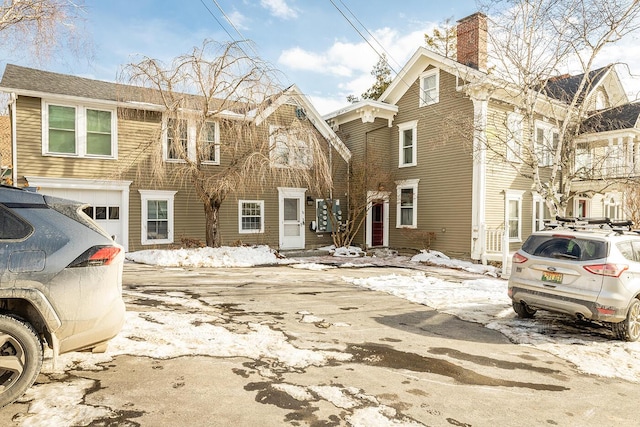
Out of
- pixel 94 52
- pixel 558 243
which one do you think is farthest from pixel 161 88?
pixel 558 243

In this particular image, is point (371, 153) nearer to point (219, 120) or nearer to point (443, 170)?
point (443, 170)

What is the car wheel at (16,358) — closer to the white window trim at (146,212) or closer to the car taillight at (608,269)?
the car taillight at (608,269)

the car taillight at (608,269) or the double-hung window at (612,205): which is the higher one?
the double-hung window at (612,205)

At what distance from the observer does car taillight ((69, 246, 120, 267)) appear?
11.0 feet

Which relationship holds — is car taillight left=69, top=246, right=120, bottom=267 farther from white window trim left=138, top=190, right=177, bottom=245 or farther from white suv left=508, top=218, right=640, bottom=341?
white window trim left=138, top=190, right=177, bottom=245

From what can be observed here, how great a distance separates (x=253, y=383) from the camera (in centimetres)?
380

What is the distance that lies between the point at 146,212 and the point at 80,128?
12.1 ft

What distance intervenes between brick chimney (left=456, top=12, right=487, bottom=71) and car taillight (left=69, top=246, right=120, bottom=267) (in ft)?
55.2

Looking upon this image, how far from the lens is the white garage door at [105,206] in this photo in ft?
45.9

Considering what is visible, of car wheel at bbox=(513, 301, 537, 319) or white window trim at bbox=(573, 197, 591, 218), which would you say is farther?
white window trim at bbox=(573, 197, 591, 218)

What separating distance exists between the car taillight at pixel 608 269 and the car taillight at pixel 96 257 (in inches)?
241

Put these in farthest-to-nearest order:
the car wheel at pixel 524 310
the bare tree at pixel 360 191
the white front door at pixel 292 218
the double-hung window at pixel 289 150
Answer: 1. the white front door at pixel 292 218
2. the bare tree at pixel 360 191
3. the double-hung window at pixel 289 150
4. the car wheel at pixel 524 310

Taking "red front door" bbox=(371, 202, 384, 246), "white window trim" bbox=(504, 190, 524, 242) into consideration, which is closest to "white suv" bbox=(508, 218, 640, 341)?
"white window trim" bbox=(504, 190, 524, 242)

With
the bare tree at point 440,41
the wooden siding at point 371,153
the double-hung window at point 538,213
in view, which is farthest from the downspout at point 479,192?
the bare tree at point 440,41
